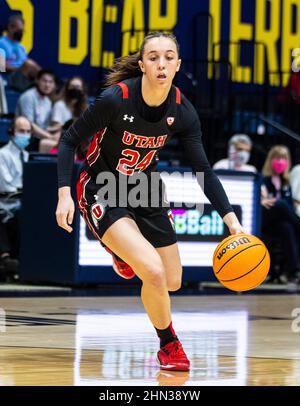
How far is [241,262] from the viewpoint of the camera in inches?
249

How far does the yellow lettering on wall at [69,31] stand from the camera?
54.8 ft

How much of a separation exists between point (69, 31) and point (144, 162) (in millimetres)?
10446

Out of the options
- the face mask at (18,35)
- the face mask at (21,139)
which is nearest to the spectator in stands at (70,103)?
the face mask at (21,139)

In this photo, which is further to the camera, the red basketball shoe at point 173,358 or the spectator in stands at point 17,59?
the spectator in stands at point 17,59

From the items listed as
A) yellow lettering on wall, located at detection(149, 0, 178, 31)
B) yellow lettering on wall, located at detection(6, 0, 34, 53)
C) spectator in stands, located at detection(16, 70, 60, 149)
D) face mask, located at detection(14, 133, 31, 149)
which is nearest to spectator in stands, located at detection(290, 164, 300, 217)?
spectator in stands, located at detection(16, 70, 60, 149)

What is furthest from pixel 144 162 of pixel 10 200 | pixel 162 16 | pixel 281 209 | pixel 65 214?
pixel 162 16

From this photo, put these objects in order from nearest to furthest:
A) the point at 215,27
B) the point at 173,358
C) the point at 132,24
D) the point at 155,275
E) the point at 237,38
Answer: the point at 155,275 < the point at 173,358 < the point at 132,24 < the point at 215,27 < the point at 237,38

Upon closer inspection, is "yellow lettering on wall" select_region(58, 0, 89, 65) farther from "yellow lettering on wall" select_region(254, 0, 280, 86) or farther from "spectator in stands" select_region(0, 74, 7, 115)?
"yellow lettering on wall" select_region(254, 0, 280, 86)

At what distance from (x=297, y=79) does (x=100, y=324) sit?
31.0 ft

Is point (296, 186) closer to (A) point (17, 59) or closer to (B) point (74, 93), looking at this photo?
(B) point (74, 93)

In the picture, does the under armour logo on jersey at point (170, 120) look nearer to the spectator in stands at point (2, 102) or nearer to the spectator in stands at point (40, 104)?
the spectator in stands at point (40, 104)

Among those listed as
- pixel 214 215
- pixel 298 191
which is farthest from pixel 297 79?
pixel 214 215

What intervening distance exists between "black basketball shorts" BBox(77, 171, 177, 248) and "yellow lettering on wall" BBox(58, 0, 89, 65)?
10.2 metres

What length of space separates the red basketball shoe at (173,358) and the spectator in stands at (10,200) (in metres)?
6.40
